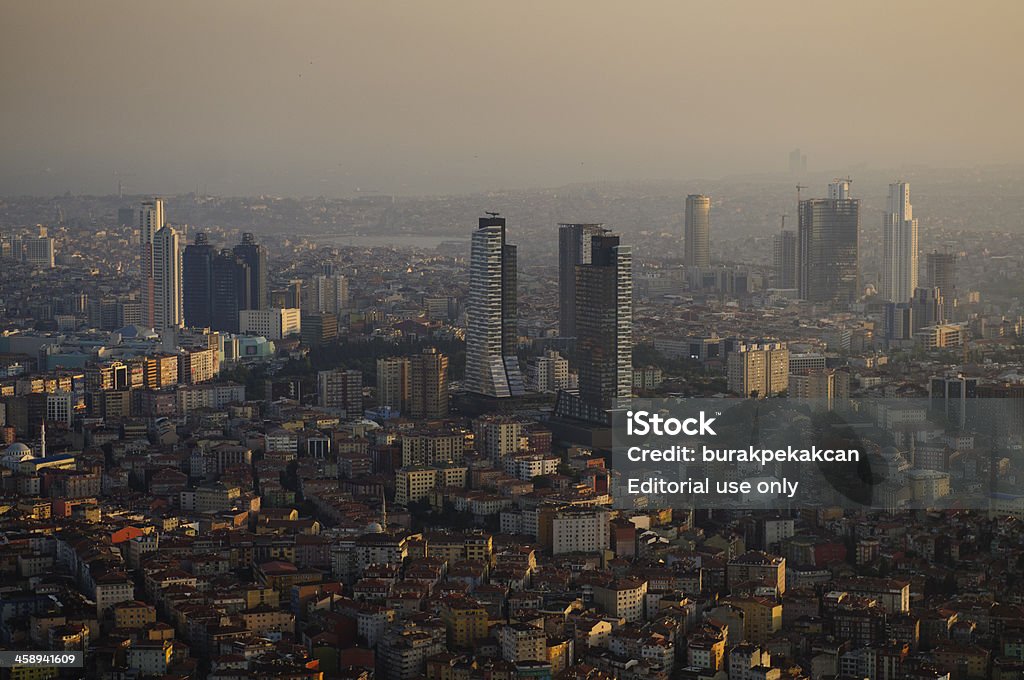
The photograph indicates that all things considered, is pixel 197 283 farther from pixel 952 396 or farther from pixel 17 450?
pixel 952 396

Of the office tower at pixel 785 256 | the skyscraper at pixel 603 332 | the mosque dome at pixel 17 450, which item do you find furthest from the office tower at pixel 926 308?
the mosque dome at pixel 17 450

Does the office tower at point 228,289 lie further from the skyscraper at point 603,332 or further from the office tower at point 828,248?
the office tower at point 828,248

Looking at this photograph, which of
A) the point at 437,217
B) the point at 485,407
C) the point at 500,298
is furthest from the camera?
the point at 437,217

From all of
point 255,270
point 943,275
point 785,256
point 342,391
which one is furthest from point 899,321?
point 255,270

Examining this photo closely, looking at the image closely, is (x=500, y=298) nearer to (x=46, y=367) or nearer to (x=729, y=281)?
(x=46, y=367)

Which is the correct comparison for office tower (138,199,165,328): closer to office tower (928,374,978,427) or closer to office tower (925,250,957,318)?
office tower (925,250,957,318)

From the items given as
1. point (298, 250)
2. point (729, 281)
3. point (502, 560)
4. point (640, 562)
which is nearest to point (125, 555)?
point (502, 560)
